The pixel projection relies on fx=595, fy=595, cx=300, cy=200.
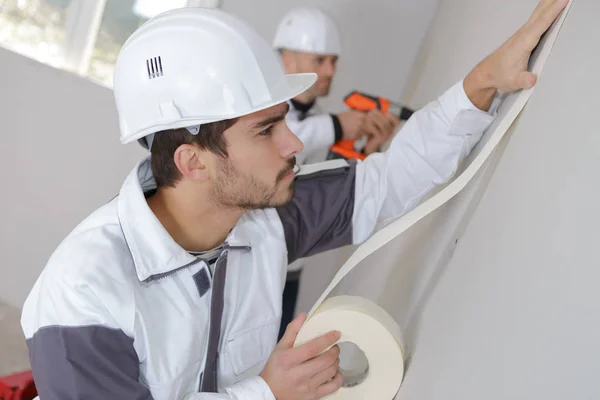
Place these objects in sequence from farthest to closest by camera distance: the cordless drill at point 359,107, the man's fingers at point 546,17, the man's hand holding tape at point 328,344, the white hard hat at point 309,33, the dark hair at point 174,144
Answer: the white hard hat at point 309,33 → the cordless drill at point 359,107 → the dark hair at point 174,144 → the man's hand holding tape at point 328,344 → the man's fingers at point 546,17

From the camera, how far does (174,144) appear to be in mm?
1168

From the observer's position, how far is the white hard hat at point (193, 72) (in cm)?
104

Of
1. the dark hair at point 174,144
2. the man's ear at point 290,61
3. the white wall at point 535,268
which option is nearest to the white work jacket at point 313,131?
the man's ear at point 290,61

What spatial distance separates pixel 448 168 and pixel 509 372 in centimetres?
65

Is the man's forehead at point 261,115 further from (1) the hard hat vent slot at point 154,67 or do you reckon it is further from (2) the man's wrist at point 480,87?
(2) the man's wrist at point 480,87

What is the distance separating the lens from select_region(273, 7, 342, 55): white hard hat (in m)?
2.25

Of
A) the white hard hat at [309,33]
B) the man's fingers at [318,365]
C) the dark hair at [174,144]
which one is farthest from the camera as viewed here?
the white hard hat at [309,33]

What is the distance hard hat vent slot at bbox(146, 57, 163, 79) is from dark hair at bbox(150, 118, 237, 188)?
13 cm

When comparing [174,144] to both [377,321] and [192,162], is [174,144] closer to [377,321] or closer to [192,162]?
[192,162]

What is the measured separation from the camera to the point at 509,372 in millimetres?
537

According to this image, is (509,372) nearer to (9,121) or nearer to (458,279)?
(458,279)

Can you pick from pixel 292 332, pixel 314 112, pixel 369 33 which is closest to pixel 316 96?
pixel 314 112

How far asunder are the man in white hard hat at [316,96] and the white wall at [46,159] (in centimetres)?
90

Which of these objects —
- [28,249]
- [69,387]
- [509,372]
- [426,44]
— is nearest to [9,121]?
[28,249]
